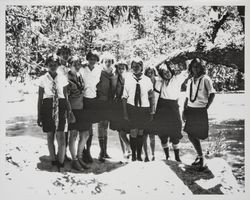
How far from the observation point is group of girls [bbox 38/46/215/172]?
3.53 m

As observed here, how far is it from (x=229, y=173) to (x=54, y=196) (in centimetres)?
157

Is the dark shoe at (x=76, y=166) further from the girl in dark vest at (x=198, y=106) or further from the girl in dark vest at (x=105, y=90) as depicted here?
the girl in dark vest at (x=198, y=106)

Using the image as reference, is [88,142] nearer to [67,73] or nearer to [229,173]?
[67,73]

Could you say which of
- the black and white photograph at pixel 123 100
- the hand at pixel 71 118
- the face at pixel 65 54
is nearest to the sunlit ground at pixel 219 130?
the black and white photograph at pixel 123 100

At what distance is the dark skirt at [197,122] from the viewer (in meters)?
3.61

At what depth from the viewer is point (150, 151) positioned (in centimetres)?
358

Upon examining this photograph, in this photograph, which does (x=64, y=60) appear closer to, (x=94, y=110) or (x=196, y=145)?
(x=94, y=110)

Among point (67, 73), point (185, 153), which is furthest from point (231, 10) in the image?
point (67, 73)

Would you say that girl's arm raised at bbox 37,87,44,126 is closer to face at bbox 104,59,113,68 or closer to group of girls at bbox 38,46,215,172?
group of girls at bbox 38,46,215,172

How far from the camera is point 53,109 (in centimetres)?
351

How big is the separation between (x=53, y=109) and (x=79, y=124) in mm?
263


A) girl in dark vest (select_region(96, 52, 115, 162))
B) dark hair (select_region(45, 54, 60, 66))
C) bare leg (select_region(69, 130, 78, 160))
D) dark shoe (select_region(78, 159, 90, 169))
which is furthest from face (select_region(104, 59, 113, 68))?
dark shoe (select_region(78, 159, 90, 169))

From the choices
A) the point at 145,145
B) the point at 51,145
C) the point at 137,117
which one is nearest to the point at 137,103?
the point at 137,117

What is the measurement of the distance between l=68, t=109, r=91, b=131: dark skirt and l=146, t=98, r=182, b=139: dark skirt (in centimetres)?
55
